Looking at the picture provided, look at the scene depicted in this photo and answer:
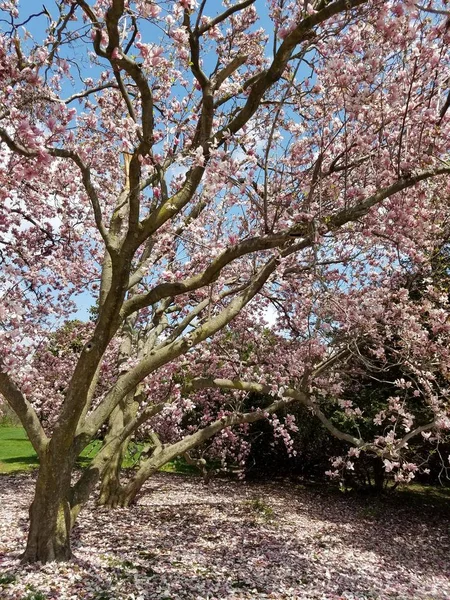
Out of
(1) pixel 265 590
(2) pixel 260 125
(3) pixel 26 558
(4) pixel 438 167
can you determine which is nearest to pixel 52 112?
(2) pixel 260 125

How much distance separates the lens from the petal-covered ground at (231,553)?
565cm

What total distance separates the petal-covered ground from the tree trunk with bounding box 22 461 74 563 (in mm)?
168

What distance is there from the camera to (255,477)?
17.6m

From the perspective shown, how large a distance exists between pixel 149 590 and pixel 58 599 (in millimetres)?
997

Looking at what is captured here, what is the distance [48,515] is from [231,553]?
2876mm

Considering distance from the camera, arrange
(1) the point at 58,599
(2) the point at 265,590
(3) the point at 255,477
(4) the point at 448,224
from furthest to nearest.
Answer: (3) the point at 255,477
(4) the point at 448,224
(2) the point at 265,590
(1) the point at 58,599

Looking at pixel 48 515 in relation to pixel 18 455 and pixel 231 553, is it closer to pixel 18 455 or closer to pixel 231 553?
pixel 231 553

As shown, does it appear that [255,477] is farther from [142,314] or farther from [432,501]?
[142,314]

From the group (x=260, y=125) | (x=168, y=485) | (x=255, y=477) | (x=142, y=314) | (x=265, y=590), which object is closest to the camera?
(x=265, y=590)

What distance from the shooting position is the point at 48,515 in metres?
5.78

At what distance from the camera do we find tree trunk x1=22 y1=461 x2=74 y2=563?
5.77 m

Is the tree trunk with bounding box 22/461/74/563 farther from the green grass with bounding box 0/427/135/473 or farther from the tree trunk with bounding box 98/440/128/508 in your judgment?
the green grass with bounding box 0/427/135/473

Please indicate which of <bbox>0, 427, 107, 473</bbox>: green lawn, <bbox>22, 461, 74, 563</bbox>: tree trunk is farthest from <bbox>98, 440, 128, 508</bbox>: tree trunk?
<bbox>22, 461, 74, 563</bbox>: tree trunk

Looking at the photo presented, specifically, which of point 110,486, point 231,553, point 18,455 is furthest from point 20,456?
point 231,553
